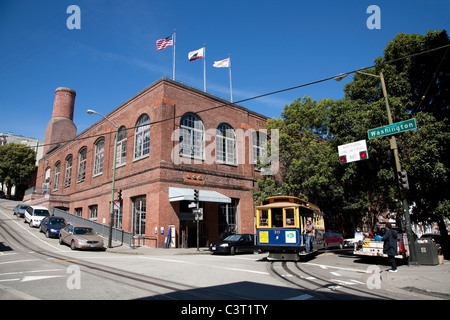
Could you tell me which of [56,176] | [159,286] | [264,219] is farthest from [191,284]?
[56,176]

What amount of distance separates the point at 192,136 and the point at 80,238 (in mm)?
11837

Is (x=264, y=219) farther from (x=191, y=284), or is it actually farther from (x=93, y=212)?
(x=93, y=212)

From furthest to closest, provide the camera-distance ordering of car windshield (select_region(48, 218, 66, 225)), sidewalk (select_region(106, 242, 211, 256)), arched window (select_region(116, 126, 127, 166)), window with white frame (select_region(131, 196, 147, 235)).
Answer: arched window (select_region(116, 126, 127, 166)) < window with white frame (select_region(131, 196, 147, 235)) < car windshield (select_region(48, 218, 66, 225)) < sidewalk (select_region(106, 242, 211, 256))

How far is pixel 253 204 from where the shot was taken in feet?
93.6

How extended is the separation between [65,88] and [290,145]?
149ft

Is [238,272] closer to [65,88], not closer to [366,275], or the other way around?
[366,275]

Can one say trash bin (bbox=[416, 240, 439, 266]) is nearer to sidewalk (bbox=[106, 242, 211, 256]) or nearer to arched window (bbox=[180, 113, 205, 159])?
sidewalk (bbox=[106, 242, 211, 256])

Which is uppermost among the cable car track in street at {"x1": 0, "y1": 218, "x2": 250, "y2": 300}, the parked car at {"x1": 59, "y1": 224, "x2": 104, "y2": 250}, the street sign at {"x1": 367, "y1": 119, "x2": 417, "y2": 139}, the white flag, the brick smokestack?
the brick smokestack

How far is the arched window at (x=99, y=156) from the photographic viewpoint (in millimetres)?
32188

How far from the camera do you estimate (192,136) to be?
26.1 m

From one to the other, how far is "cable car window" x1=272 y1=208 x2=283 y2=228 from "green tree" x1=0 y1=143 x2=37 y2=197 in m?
Result: 56.7

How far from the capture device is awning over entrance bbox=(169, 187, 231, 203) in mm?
21917

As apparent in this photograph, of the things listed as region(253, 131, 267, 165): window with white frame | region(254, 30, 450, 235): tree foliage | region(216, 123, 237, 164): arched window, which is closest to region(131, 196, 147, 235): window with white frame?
region(216, 123, 237, 164): arched window
